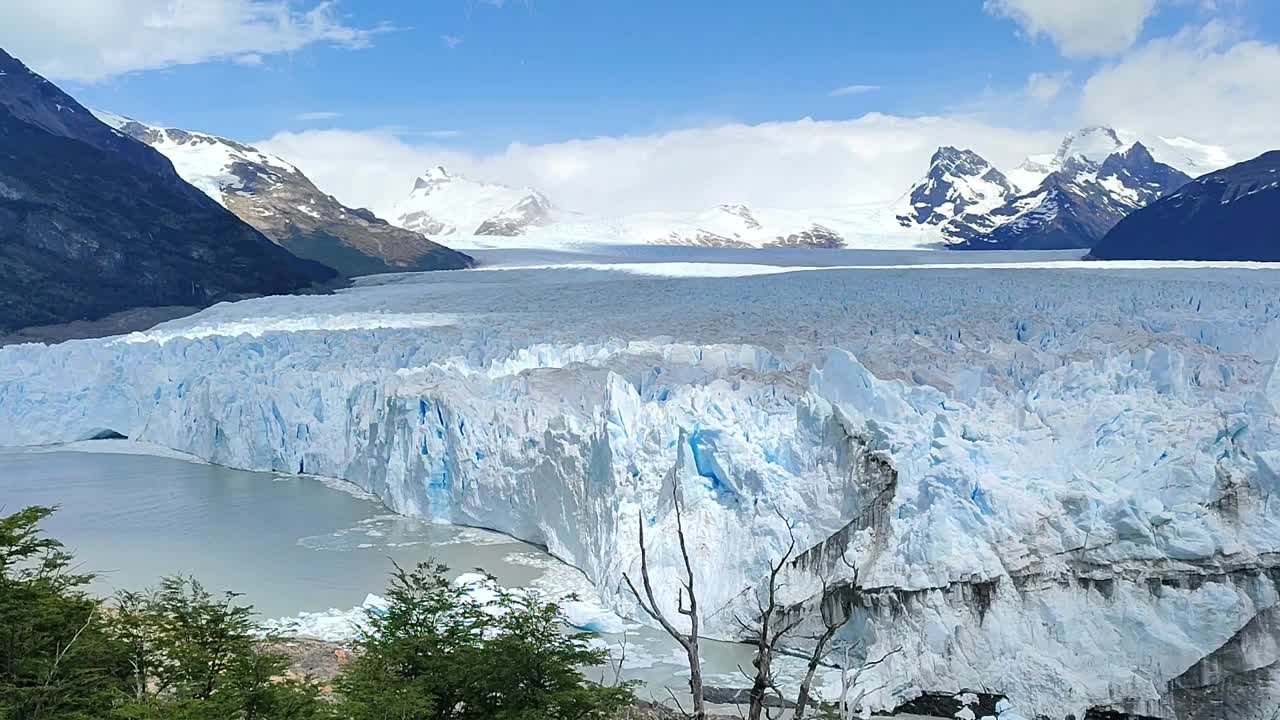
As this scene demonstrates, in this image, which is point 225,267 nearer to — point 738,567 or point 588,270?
point 588,270

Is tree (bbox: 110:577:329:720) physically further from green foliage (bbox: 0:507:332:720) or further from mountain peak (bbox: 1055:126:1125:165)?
mountain peak (bbox: 1055:126:1125:165)

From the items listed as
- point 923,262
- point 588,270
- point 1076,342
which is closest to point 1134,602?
point 1076,342

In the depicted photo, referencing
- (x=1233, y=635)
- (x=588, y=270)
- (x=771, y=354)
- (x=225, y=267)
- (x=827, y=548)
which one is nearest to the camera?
(x=1233, y=635)

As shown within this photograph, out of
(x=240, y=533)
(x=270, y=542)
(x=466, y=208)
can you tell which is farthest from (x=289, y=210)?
(x=466, y=208)

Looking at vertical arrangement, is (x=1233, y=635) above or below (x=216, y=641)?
below

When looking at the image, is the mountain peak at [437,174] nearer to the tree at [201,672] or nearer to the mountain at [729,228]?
the mountain at [729,228]

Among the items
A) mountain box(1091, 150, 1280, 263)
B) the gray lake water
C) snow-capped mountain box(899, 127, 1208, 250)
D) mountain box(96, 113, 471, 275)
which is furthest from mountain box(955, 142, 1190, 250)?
the gray lake water
